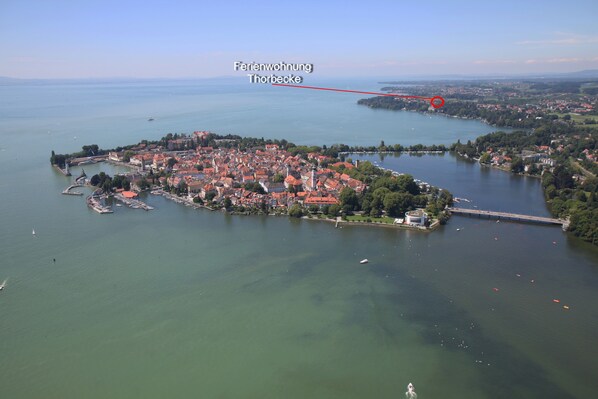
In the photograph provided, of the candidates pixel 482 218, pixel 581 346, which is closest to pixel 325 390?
pixel 581 346

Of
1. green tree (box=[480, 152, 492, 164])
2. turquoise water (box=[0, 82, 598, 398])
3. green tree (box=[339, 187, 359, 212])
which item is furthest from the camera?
green tree (box=[480, 152, 492, 164])

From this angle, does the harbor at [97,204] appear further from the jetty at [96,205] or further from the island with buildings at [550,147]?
the island with buildings at [550,147]

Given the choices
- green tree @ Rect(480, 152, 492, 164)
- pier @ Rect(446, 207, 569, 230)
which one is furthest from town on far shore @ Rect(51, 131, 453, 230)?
green tree @ Rect(480, 152, 492, 164)

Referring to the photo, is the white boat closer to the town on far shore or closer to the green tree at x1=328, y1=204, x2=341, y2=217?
the town on far shore

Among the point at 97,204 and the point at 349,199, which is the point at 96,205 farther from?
the point at 349,199

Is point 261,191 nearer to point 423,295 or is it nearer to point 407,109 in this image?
point 423,295
